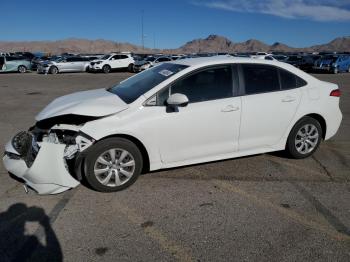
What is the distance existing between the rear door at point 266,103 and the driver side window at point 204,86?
0.24 metres

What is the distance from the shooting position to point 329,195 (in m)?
4.43

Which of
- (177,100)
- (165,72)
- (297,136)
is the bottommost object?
(297,136)

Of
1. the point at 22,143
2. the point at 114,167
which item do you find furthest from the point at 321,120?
the point at 22,143

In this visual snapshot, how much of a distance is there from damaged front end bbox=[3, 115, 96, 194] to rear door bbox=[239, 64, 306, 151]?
7.07 feet

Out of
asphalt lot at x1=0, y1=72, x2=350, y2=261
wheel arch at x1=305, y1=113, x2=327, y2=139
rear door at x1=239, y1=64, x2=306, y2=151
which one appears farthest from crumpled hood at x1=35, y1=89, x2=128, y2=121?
wheel arch at x1=305, y1=113, x2=327, y2=139

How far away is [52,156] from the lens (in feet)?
13.8

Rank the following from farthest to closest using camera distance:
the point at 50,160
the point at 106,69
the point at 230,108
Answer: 1. the point at 106,69
2. the point at 230,108
3. the point at 50,160

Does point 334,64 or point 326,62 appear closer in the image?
point 334,64

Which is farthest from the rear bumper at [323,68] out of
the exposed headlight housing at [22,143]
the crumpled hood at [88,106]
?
the exposed headlight housing at [22,143]

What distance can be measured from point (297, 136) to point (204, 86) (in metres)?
1.75

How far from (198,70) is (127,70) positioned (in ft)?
94.3

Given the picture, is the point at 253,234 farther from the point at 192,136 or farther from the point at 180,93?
the point at 180,93

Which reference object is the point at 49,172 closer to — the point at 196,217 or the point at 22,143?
the point at 22,143

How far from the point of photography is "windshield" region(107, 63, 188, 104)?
188 inches
